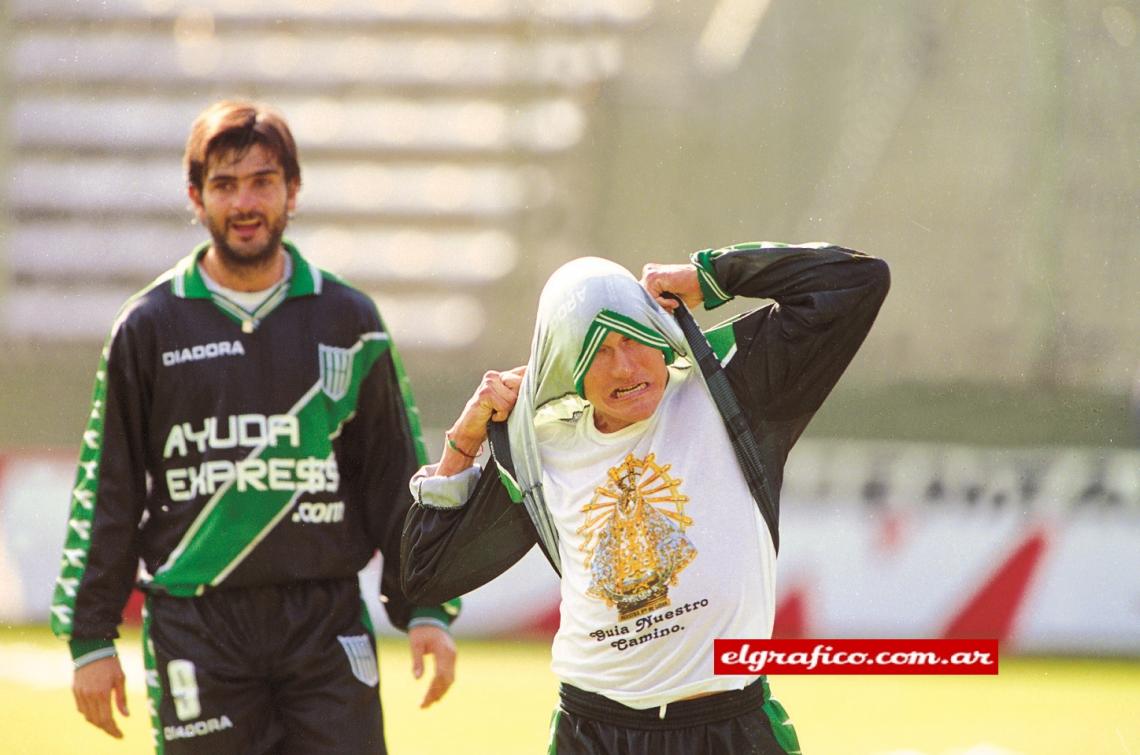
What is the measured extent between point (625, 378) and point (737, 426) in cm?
23

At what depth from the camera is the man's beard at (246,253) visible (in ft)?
9.95

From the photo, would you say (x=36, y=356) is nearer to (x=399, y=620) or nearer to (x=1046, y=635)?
(x=399, y=620)

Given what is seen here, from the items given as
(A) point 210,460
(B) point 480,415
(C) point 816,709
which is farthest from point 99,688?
(C) point 816,709

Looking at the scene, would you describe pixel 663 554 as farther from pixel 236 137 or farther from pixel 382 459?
pixel 236 137

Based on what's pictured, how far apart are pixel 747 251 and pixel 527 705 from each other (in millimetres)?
2953

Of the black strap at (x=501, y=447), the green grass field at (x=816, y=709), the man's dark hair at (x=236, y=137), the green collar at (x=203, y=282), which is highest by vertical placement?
the man's dark hair at (x=236, y=137)

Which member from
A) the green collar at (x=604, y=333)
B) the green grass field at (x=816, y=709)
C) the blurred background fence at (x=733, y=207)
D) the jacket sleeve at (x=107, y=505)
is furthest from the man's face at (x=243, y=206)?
the blurred background fence at (x=733, y=207)

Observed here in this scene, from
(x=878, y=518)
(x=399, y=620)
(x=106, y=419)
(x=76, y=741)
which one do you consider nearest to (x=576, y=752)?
(x=399, y=620)

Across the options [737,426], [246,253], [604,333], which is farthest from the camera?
[246,253]

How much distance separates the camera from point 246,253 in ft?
9.94

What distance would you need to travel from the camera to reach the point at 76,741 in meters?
4.56

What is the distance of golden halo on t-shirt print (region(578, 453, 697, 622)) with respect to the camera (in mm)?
2408

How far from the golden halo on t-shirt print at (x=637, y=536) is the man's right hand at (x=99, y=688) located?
3.81 ft

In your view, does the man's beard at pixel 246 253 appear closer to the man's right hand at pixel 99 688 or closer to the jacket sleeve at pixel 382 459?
Answer: the jacket sleeve at pixel 382 459
